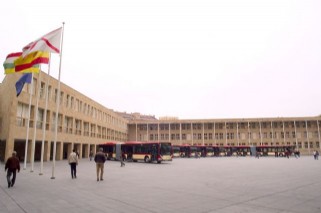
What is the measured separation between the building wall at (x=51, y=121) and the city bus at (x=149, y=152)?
32.3 ft

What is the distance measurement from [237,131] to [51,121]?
2407 inches

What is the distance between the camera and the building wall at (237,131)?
262ft

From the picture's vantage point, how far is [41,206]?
8.00m

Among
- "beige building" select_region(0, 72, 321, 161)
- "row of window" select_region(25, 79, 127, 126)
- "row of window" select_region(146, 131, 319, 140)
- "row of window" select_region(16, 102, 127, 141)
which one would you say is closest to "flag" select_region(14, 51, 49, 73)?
"beige building" select_region(0, 72, 321, 161)

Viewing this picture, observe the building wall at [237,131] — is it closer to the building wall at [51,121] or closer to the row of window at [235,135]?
the row of window at [235,135]

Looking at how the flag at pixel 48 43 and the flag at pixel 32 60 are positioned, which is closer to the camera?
the flag at pixel 48 43

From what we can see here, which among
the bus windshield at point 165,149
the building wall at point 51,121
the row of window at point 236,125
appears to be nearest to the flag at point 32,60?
the building wall at point 51,121

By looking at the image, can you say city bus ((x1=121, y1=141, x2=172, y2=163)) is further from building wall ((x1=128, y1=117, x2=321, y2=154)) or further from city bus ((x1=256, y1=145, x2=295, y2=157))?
building wall ((x1=128, y1=117, x2=321, y2=154))

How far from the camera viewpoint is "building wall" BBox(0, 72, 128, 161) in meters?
27.5

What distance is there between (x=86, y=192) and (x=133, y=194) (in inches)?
78.0

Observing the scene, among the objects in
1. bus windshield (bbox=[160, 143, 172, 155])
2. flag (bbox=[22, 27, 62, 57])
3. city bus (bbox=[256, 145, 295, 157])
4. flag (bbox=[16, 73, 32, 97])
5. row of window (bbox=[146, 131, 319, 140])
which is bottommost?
city bus (bbox=[256, 145, 295, 157])

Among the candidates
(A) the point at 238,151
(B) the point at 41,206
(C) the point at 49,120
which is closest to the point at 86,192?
(B) the point at 41,206

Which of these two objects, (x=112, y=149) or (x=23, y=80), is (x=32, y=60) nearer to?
(x=23, y=80)

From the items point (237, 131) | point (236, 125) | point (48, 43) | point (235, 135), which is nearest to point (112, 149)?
point (48, 43)
